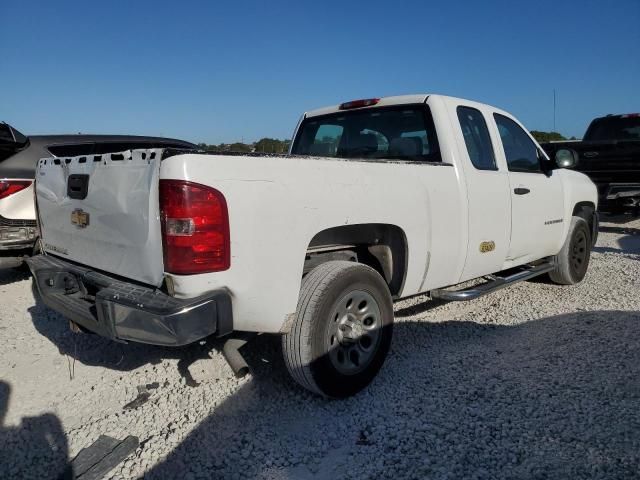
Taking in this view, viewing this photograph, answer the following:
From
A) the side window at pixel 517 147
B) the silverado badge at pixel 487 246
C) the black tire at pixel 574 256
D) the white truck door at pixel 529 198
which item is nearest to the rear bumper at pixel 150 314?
the silverado badge at pixel 487 246

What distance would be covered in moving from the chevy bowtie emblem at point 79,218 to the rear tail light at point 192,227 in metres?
0.89

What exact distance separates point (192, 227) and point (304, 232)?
61 cm

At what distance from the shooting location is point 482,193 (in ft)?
12.0

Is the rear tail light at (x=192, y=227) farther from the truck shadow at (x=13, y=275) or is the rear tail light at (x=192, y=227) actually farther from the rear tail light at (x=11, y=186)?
the truck shadow at (x=13, y=275)

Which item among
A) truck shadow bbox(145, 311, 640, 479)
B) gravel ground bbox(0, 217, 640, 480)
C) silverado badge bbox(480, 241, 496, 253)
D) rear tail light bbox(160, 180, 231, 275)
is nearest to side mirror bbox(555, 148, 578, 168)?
silverado badge bbox(480, 241, 496, 253)

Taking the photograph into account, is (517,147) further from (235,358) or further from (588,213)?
(235,358)

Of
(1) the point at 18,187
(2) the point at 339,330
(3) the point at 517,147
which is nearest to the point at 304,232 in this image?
(2) the point at 339,330

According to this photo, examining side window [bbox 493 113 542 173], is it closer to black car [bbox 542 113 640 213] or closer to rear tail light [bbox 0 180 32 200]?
black car [bbox 542 113 640 213]

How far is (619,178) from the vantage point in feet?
29.6

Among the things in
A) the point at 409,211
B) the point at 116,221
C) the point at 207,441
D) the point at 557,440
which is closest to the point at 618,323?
the point at 557,440

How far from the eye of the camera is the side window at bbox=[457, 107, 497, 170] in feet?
12.4

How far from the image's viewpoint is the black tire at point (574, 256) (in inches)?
204

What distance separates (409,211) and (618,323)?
8.31 feet

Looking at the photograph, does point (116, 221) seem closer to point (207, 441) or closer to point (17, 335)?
point (207, 441)
